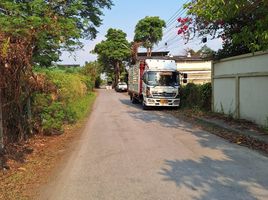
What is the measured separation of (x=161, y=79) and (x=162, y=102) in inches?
56.5

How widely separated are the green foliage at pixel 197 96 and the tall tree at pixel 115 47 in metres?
57.3

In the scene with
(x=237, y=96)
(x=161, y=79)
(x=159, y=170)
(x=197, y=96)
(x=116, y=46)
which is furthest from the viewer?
(x=116, y=46)

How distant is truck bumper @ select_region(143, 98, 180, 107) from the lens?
25.4 meters

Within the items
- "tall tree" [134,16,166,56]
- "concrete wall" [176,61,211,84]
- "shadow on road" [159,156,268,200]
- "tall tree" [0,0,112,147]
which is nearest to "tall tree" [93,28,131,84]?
"tall tree" [134,16,166,56]

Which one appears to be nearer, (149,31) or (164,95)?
(164,95)

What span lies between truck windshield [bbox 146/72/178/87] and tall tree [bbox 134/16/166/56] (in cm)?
4242

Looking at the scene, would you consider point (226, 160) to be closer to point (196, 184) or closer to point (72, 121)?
point (196, 184)

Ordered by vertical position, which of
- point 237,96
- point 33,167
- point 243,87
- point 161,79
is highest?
point 161,79

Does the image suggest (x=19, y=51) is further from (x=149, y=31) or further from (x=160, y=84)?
(x=149, y=31)

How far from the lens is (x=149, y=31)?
6844 centimetres

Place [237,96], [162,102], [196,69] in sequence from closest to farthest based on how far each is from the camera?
[237,96], [162,102], [196,69]

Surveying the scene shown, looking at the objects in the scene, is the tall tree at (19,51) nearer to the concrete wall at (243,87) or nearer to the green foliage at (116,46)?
the concrete wall at (243,87)

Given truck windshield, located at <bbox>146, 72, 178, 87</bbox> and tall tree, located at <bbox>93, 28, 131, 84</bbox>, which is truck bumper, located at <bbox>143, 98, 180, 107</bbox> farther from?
tall tree, located at <bbox>93, 28, 131, 84</bbox>

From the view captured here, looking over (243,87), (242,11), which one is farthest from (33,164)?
(243,87)
